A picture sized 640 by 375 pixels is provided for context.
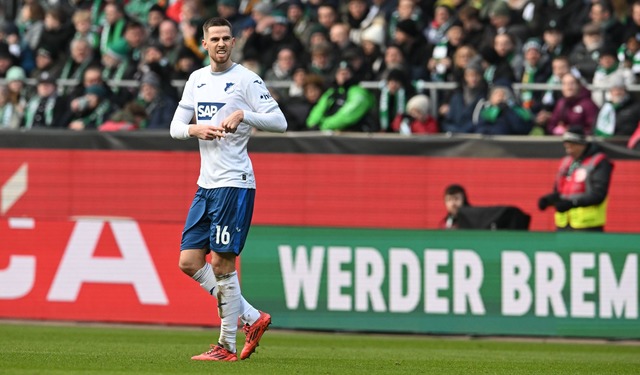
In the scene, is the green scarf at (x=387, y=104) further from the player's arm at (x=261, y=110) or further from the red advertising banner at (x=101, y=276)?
the player's arm at (x=261, y=110)

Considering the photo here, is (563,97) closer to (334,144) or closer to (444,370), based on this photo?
(334,144)

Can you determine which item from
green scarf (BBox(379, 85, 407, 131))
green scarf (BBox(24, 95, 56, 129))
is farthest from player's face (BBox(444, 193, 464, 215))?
green scarf (BBox(24, 95, 56, 129))

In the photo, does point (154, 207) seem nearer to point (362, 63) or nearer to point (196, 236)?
point (362, 63)

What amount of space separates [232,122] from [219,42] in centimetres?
65

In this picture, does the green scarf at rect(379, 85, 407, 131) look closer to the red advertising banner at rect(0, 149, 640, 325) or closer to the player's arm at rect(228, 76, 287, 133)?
the red advertising banner at rect(0, 149, 640, 325)

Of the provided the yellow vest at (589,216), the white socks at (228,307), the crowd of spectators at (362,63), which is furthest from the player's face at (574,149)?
the white socks at (228,307)

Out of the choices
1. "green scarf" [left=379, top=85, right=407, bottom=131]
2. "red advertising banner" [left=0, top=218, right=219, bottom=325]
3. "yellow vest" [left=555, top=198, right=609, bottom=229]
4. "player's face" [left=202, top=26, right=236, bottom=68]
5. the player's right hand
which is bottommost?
"red advertising banner" [left=0, top=218, right=219, bottom=325]

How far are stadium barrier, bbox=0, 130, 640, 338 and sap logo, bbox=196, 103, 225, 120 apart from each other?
5554 millimetres

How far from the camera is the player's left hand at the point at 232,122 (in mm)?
10148

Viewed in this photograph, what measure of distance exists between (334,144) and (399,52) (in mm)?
1972

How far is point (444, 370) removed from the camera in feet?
35.5

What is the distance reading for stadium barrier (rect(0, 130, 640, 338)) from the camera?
614 inches

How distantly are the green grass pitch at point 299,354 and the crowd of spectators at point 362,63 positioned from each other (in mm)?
3491

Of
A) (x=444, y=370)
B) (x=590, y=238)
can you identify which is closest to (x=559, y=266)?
(x=590, y=238)
